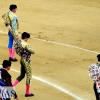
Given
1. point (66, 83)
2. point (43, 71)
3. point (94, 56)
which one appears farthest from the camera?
point (94, 56)

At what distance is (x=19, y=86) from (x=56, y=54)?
11.9 ft

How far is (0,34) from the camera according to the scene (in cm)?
2048

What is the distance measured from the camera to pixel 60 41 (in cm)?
1962

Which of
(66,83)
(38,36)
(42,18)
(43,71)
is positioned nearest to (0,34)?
(38,36)

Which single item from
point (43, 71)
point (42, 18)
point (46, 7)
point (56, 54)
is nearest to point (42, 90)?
point (43, 71)

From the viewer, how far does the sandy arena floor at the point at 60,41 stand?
1451 cm

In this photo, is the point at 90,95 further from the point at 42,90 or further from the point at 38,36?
the point at 38,36

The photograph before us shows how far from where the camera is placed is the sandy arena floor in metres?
14.5

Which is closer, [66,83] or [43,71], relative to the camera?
[66,83]

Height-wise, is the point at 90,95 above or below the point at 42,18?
below

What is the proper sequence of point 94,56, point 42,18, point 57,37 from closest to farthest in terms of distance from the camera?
point 94,56
point 57,37
point 42,18

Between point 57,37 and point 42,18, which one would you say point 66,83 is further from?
point 42,18

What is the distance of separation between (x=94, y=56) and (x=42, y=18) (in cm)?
622

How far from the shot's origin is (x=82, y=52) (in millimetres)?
18109
